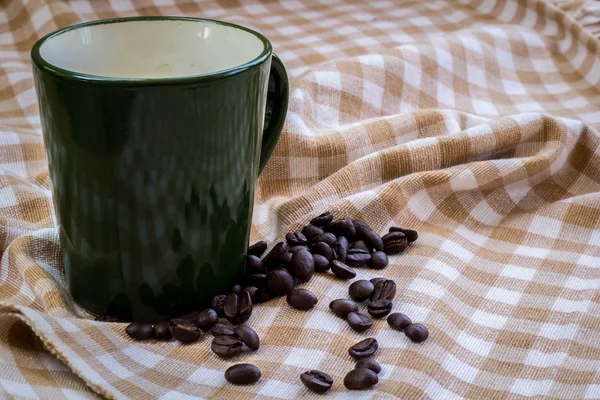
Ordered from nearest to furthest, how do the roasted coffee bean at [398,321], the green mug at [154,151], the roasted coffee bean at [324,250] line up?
the green mug at [154,151] → the roasted coffee bean at [398,321] → the roasted coffee bean at [324,250]

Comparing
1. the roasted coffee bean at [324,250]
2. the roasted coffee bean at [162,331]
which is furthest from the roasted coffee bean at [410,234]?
the roasted coffee bean at [162,331]

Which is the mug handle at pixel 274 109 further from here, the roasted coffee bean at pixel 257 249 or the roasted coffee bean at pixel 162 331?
the roasted coffee bean at pixel 162 331

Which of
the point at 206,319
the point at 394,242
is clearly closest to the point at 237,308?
the point at 206,319

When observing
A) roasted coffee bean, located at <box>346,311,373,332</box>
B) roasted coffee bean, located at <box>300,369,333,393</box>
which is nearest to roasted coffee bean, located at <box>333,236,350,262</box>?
roasted coffee bean, located at <box>346,311,373,332</box>

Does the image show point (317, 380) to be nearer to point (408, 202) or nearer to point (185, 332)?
point (185, 332)

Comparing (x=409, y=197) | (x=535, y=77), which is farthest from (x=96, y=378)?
(x=535, y=77)

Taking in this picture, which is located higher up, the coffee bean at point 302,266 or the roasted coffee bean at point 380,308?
the coffee bean at point 302,266

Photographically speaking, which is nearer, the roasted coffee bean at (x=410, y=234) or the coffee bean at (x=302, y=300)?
the coffee bean at (x=302, y=300)
